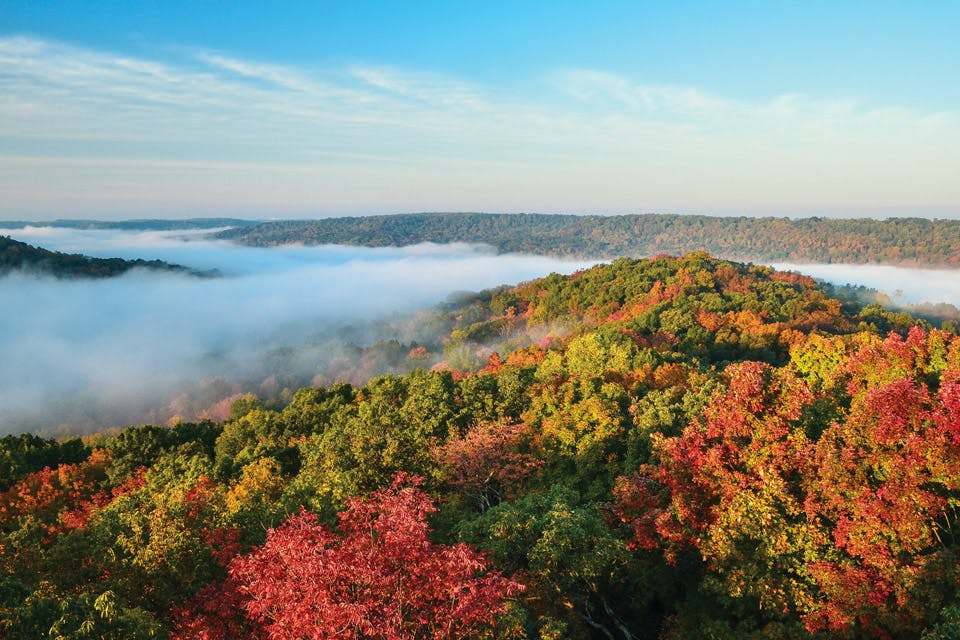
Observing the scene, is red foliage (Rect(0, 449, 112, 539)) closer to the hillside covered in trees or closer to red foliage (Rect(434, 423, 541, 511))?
the hillside covered in trees

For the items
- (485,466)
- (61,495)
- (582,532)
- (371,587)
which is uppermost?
(371,587)

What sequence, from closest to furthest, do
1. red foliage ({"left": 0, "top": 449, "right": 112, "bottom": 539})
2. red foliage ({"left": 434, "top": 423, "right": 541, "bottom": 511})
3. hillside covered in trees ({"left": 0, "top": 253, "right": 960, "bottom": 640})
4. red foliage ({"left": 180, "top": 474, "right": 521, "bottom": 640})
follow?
red foliage ({"left": 180, "top": 474, "right": 521, "bottom": 640}) → hillside covered in trees ({"left": 0, "top": 253, "right": 960, "bottom": 640}) → red foliage ({"left": 434, "top": 423, "right": 541, "bottom": 511}) → red foliage ({"left": 0, "top": 449, "right": 112, "bottom": 539})

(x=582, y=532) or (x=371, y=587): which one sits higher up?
(x=371, y=587)

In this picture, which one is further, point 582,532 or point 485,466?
point 485,466

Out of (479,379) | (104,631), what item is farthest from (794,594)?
(479,379)

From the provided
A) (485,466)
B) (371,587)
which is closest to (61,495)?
(485,466)

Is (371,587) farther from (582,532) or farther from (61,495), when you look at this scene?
(61,495)

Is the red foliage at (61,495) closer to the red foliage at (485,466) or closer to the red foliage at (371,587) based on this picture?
the red foliage at (485,466)

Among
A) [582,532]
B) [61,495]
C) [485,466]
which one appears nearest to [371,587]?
[582,532]

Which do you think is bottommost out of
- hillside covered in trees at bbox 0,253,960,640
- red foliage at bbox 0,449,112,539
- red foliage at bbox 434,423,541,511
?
red foliage at bbox 0,449,112,539

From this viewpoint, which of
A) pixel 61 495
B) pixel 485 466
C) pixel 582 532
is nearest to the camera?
pixel 582 532

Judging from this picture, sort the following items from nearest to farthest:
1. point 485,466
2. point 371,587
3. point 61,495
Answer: point 371,587 → point 485,466 → point 61,495

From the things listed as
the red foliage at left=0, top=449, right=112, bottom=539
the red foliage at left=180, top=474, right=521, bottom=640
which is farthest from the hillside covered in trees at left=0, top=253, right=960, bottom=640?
the red foliage at left=0, top=449, right=112, bottom=539
